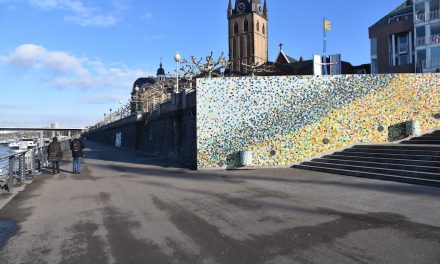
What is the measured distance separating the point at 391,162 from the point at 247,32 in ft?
287

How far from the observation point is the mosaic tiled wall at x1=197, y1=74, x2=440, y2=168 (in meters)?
16.5

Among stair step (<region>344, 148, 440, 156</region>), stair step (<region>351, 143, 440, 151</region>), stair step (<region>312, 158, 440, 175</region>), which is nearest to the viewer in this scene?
stair step (<region>312, 158, 440, 175</region>)

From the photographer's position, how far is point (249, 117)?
16.6 meters

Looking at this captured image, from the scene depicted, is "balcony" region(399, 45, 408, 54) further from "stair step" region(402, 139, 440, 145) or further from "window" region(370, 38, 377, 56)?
"stair step" region(402, 139, 440, 145)

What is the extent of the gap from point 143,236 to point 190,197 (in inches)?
144

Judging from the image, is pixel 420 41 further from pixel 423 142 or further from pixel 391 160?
pixel 391 160

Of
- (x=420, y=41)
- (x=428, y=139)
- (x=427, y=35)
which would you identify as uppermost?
(x=427, y=35)

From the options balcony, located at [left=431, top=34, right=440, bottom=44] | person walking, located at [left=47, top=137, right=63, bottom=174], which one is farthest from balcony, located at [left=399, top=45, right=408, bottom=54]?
person walking, located at [left=47, top=137, right=63, bottom=174]

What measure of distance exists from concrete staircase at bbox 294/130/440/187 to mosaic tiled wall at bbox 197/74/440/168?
1.07 metres

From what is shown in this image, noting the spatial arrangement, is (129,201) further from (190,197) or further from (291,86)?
(291,86)

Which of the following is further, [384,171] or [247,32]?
[247,32]

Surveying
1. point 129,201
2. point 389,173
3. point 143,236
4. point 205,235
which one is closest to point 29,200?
point 129,201

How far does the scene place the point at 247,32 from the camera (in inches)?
3760

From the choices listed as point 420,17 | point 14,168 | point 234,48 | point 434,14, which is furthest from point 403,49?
point 234,48
